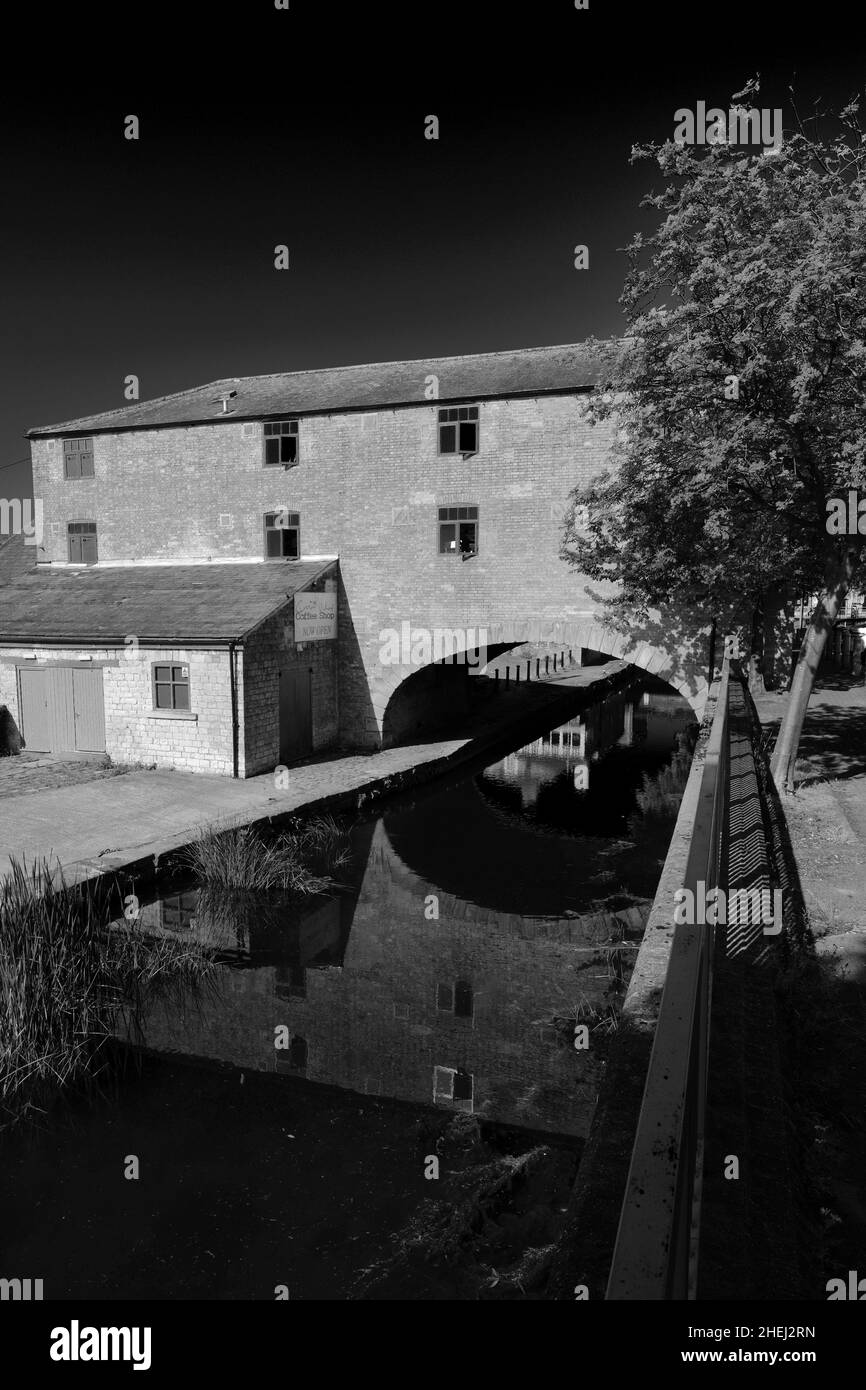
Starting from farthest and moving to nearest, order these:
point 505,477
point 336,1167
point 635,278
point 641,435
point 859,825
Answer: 1. point 505,477
2. point 641,435
3. point 635,278
4. point 859,825
5. point 336,1167

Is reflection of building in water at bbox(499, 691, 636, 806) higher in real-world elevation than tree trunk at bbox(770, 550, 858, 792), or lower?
lower

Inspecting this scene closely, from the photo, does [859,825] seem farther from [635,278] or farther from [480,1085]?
[635,278]

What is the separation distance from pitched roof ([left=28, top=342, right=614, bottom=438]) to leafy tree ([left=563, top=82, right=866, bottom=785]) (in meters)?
6.27

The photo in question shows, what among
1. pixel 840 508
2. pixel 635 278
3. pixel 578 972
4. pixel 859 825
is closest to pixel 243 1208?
pixel 578 972

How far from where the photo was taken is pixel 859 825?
26.6 ft

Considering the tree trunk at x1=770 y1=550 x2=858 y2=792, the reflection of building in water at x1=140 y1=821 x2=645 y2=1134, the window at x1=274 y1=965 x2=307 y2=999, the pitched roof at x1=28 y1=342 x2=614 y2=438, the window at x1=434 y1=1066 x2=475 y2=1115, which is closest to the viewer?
the window at x1=434 y1=1066 x2=475 y2=1115

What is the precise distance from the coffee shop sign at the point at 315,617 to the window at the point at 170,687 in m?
2.58

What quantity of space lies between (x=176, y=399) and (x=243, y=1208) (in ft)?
67.0

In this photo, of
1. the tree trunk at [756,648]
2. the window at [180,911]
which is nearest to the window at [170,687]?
the window at [180,911]

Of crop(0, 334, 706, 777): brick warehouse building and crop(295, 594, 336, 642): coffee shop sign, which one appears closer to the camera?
crop(0, 334, 706, 777): brick warehouse building

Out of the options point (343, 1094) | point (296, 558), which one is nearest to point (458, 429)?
Answer: point (296, 558)

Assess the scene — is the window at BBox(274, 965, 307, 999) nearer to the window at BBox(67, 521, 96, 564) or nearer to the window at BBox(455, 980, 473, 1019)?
the window at BBox(455, 980, 473, 1019)

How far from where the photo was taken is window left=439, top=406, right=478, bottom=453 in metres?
16.9

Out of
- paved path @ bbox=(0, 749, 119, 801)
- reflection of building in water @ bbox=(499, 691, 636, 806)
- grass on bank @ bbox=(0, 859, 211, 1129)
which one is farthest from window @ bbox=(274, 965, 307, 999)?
reflection of building in water @ bbox=(499, 691, 636, 806)
